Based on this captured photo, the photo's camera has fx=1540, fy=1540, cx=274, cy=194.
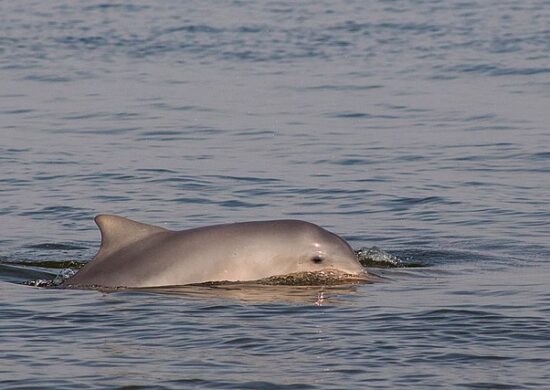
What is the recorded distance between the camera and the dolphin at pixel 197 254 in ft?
46.4

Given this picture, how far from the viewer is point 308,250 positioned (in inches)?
567

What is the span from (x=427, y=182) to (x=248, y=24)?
23.4m

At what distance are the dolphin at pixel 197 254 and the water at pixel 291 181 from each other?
0.69ft

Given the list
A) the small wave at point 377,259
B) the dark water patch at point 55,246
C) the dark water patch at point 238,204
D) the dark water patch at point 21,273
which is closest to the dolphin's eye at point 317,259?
the small wave at point 377,259

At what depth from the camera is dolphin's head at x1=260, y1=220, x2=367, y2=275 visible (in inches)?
566

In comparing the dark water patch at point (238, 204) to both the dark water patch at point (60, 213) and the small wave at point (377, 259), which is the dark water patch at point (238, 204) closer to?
the dark water patch at point (60, 213)

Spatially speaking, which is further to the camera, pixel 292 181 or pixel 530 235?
pixel 292 181

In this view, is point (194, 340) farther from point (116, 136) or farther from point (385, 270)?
point (116, 136)

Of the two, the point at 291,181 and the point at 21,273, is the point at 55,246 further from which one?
the point at 291,181

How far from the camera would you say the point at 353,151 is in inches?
966

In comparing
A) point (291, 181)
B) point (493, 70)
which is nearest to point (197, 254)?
point (291, 181)

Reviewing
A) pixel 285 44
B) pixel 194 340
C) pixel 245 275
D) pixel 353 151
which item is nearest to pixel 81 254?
pixel 245 275

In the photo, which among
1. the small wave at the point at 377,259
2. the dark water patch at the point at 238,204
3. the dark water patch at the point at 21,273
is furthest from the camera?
the dark water patch at the point at 238,204

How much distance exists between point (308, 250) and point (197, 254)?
1.05 meters
